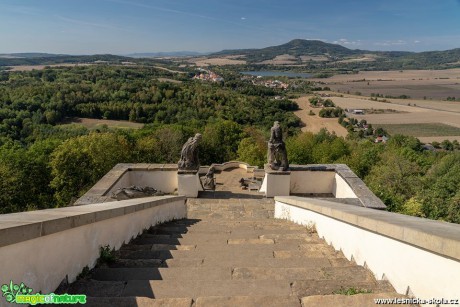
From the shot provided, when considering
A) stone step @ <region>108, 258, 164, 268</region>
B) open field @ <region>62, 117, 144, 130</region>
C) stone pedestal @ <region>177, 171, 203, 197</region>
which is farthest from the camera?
open field @ <region>62, 117, 144, 130</region>

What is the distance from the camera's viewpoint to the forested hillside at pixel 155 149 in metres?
24.1

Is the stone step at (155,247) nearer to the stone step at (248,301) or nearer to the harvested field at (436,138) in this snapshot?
the stone step at (248,301)

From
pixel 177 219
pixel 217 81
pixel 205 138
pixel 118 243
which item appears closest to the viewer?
pixel 118 243

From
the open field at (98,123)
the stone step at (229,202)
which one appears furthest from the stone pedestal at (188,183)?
the open field at (98,123)

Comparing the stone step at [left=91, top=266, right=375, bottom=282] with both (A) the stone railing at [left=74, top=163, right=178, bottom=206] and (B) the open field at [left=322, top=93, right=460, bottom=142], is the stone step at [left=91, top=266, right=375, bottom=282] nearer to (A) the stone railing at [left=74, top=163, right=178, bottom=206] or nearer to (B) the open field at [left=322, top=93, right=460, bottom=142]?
(A) the stone railing at [left=74, top=163, right=178, bottom=206]

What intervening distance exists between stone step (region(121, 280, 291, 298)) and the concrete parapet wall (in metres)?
1.09

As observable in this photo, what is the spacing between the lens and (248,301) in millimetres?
2756

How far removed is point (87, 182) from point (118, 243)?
2144 centimetres

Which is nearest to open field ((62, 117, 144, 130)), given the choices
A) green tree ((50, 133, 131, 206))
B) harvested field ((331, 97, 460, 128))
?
green tree ((50, 133, 131, 206))

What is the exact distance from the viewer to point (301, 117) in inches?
3543

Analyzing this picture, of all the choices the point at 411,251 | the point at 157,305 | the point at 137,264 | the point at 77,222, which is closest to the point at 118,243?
the point at 137,264

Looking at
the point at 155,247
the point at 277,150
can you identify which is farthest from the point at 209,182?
the point at 155,247

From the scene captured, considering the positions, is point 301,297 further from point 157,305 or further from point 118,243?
point 118,243

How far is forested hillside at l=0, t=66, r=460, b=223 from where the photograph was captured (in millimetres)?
24062
